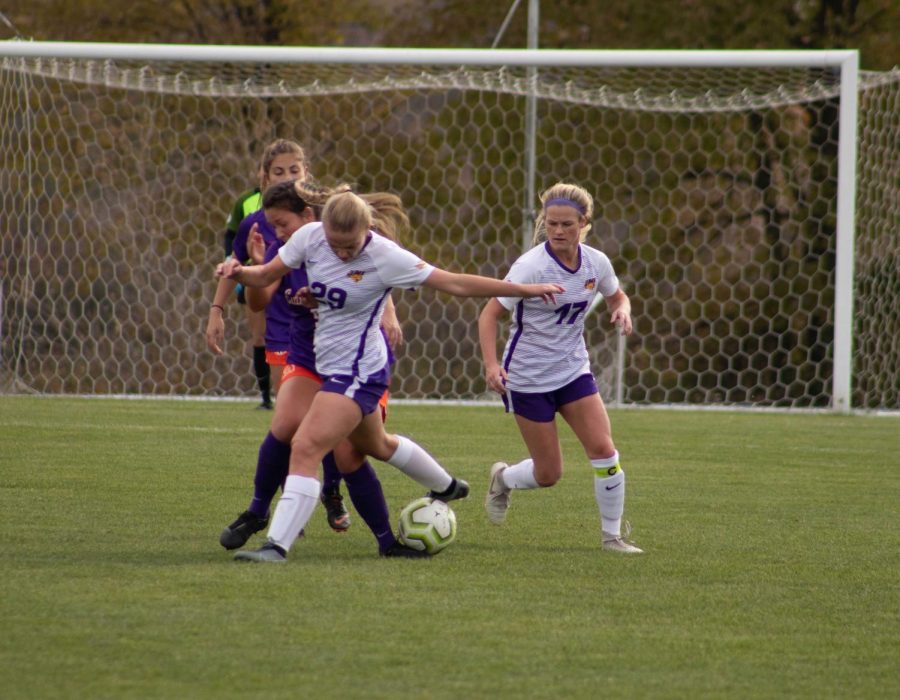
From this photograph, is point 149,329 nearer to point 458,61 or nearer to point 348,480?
point 458,61

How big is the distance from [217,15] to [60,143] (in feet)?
28.9

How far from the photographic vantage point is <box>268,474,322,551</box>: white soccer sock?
5.13m

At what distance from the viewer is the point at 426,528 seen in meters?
5.48

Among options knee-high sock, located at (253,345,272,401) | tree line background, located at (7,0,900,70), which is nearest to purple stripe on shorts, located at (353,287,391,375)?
knee-high sock, located at (253,345,272,401)

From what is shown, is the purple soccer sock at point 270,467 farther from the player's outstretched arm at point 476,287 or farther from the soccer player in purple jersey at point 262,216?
the player's outstretched arm at point 476,287

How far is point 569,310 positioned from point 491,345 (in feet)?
1.18

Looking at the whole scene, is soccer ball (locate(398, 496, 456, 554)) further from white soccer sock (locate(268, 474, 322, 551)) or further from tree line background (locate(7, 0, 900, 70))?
tree line background (locate(7, 0, 900, 70))

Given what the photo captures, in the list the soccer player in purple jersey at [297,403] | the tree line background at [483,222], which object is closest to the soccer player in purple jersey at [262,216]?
the soccer player in purple jersey at [297,403]

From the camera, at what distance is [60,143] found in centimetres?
1388

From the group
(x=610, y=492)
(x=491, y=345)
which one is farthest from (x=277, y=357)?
(x=610, y=492)

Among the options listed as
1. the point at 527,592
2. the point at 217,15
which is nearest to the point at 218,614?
the point at 527,592

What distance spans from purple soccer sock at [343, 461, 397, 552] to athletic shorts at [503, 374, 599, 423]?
2.72 ft

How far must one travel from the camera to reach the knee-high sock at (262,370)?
11069mm

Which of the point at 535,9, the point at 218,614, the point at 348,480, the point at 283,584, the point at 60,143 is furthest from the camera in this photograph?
the point at 535,9
